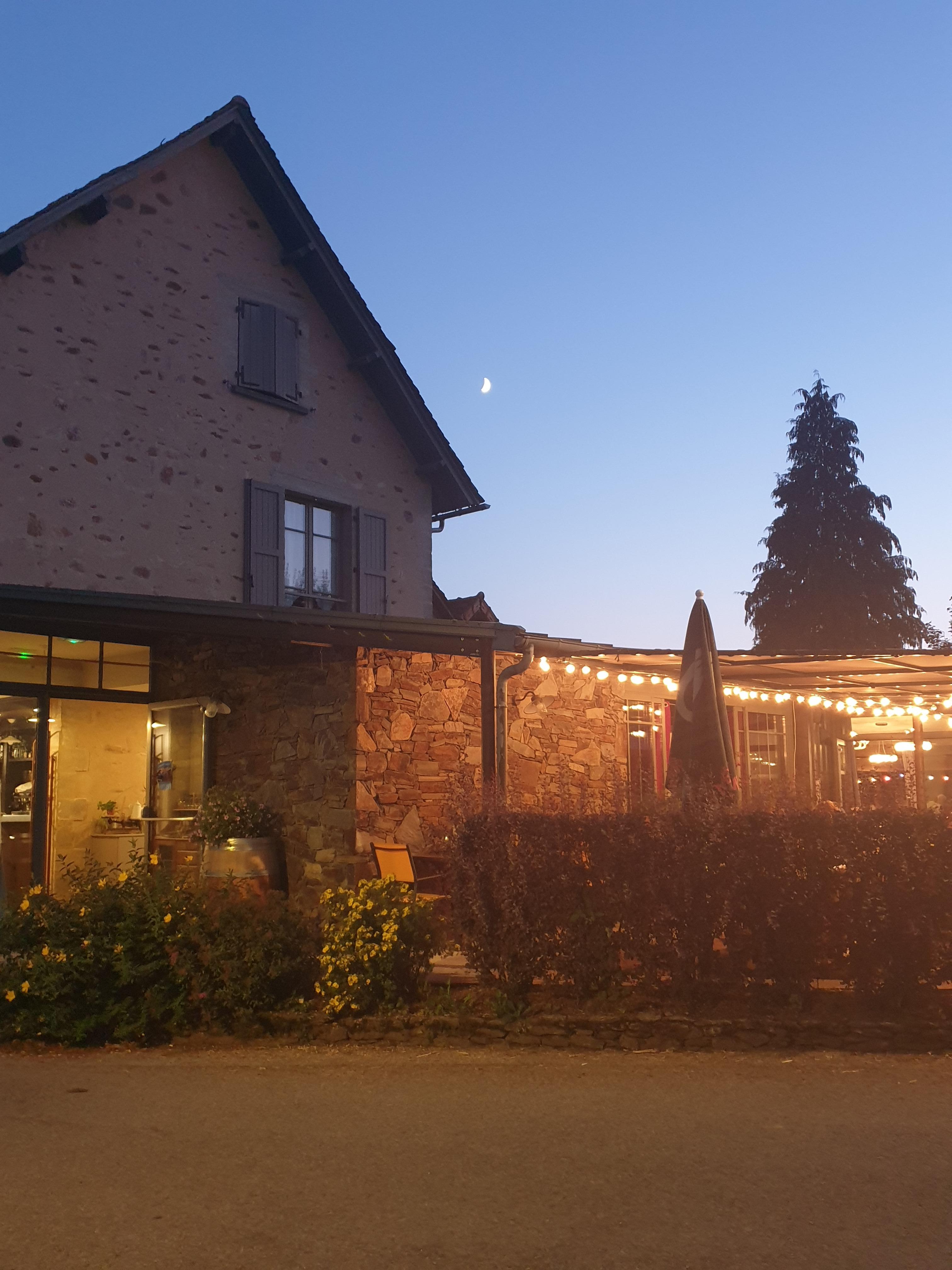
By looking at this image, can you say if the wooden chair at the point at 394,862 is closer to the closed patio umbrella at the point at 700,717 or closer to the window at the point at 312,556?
the closed patio umbrella at the point at 700,717

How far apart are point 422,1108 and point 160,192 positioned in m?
9.91

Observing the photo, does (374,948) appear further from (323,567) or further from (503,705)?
(323,567)

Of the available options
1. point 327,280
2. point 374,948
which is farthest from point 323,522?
point 374,948

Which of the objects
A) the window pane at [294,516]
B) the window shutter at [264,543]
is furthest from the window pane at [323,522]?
the window shutter at [264,543]

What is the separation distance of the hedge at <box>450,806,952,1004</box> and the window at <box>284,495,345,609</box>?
7012 millimetres

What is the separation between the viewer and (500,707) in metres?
9.18

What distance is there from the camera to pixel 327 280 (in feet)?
42.4

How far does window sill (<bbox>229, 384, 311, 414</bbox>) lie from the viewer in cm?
1202

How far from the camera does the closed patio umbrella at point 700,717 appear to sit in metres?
7.81

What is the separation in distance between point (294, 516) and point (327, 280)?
2.72 metres

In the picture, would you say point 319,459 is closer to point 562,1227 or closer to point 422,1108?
point 422,1108

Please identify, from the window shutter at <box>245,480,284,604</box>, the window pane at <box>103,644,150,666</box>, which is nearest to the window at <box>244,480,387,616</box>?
the window shutter at <box>245,480,284,604</box>

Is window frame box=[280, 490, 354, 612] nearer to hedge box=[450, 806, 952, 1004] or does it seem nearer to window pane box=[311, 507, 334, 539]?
window pane box=[311, 507, 334, 539]

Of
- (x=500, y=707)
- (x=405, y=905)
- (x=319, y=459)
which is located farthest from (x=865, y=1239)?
(x=319, y=459)
